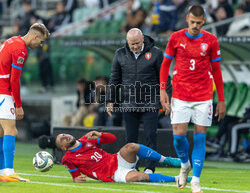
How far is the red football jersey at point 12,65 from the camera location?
28.2ft

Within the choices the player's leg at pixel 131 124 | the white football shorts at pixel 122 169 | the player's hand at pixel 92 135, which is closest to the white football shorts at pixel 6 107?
the player's hand at pixel 92 135

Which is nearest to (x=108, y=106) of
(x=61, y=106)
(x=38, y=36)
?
(x=38, y=36)

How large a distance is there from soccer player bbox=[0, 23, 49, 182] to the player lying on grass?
710mm

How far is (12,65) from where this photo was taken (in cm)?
859

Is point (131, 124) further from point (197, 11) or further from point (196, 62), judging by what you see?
point (197, 11)

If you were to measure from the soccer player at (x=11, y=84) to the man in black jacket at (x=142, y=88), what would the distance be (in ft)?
5.37

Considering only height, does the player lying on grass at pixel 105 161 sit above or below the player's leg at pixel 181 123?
below

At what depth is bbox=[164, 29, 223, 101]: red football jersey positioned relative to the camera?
7.78 metres

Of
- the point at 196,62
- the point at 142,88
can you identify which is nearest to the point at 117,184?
the point at 142,88

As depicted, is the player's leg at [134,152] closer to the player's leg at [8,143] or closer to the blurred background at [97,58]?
the player's leg at [8,143]

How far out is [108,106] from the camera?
32.6 ft

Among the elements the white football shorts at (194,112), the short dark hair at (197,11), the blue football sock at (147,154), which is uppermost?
the short dark hair at (197,11)

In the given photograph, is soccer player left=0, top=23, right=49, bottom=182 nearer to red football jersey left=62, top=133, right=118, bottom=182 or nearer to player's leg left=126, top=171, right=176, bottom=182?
red football jersey left=62, top=133, right=118, bottom=182

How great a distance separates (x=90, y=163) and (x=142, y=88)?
1.55m
